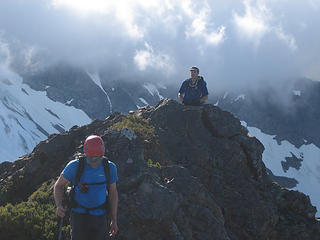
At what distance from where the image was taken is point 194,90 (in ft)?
55.4

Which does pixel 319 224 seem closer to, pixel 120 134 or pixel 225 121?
pixel 225 121

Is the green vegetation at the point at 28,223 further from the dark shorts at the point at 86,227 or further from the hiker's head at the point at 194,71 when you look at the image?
the hiker's head at the point at 194,71

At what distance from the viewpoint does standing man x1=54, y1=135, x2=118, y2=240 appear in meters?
7.69

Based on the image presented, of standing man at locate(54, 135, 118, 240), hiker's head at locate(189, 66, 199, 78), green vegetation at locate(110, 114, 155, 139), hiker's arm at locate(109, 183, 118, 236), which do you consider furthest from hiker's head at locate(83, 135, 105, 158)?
hiker's head at locate(189, 66, 199, 78)

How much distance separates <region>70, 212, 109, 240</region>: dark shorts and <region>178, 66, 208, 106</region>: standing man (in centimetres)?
941

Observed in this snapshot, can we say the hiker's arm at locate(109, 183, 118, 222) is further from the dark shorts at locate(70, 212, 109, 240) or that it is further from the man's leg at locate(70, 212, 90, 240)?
the man's leg at locate(70, 212, 90, 240)

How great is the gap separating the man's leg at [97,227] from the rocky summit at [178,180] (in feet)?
7.25

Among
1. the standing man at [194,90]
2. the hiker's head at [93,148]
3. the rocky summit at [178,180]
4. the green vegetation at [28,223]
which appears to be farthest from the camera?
the standing man at [194,90]

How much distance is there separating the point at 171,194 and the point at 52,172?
438 cm

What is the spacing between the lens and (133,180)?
36.2 ft

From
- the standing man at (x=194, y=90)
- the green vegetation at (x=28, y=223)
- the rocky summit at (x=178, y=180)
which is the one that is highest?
the standing man at (x=194, y=90)

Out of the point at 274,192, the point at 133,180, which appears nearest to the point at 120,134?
the point at 133,180

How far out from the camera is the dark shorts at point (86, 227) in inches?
304

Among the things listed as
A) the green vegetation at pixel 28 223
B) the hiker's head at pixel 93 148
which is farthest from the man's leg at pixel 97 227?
the green vegetation at pixel 28 223
